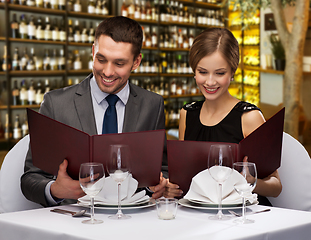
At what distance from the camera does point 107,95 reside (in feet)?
5.82

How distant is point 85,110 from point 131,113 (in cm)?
21

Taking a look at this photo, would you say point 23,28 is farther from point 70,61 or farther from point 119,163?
point 119,163

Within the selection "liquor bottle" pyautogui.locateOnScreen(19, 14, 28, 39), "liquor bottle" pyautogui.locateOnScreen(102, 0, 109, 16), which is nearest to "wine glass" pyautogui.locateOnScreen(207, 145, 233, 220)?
"liquor bottle" pyautogui.locateOnScreen(19, 14, 28, 39)

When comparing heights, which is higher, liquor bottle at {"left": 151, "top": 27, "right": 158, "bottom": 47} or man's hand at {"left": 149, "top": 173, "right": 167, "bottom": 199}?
liquor bottle at {"left": 151, "top": 27, "right": 158, "bottom": 47}

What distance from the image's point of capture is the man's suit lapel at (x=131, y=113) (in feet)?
5.79

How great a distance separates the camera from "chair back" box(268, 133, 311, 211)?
5.58 ft

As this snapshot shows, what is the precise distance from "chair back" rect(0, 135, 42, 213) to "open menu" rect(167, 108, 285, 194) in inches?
25.4

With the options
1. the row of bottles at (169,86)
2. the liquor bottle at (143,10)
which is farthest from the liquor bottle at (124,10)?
the row of bottles at (169,86)

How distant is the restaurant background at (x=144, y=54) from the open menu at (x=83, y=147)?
3.46 metres

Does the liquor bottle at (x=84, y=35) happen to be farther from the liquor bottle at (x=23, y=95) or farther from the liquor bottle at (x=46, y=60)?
the liquor bottle at (x=23, y=95)

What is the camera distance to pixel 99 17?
5469mm

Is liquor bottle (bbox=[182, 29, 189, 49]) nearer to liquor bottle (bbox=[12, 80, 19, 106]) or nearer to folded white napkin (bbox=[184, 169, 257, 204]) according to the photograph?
liquor bottle (bbox=[12, 80, 19, 106])

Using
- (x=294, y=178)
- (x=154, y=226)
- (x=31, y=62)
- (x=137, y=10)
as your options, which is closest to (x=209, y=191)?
(x=154, y=226)

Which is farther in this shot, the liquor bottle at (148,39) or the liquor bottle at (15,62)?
the liquor bottle at (148,39)
